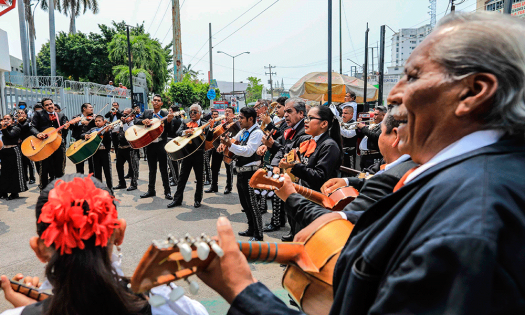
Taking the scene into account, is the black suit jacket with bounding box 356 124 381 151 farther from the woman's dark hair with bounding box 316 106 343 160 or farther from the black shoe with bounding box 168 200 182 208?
the black shoe with bounding box 168 200 182 208

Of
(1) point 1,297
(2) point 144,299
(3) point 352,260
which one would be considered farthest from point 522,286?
(1) point 1,297

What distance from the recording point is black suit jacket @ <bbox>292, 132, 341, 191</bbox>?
12.4 feet

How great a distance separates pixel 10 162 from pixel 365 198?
27.8ft

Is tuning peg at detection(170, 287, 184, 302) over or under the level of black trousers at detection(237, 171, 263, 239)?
over

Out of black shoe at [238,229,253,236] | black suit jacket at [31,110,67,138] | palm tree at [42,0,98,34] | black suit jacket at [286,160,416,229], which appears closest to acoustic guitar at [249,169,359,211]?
black suit jacket at [286,160,416,229]

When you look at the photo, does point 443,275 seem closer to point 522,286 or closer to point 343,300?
point 522,286

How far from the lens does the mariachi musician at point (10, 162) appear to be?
7785 millimetres

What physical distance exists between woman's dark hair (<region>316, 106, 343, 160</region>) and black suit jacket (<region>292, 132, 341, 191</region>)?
18cm

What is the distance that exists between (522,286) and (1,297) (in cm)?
455

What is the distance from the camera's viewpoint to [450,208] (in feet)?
2.44

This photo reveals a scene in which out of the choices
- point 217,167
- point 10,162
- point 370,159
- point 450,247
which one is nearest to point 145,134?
point 217,167

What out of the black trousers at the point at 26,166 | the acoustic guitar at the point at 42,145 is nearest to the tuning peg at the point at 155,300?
the acoustic guitar at the point at 42,145

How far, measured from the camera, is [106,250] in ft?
4.73

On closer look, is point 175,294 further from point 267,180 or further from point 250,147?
point 250,147
